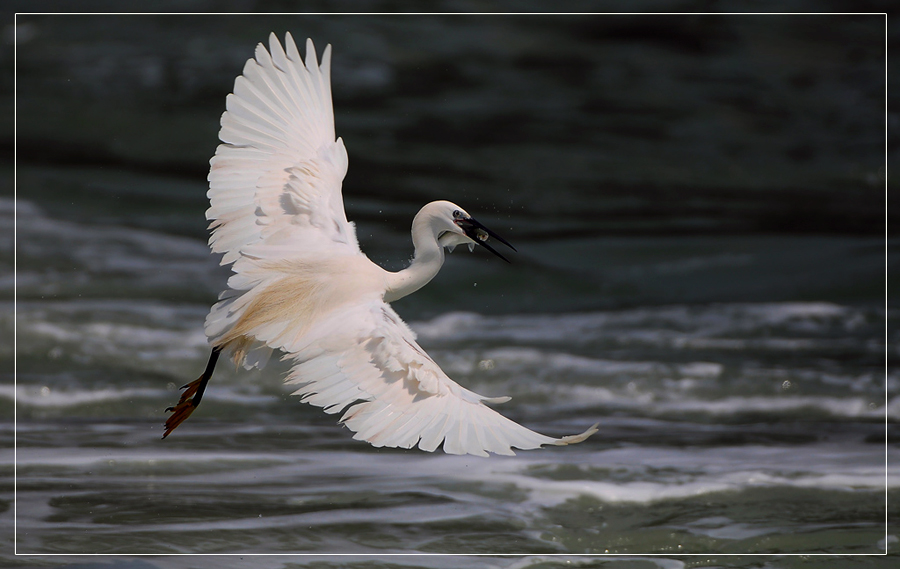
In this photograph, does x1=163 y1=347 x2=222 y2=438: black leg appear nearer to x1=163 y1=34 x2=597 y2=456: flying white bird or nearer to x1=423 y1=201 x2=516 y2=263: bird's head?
x1=163 y1=34 x2=597 y2=456: flying white bird

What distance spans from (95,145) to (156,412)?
3.11 metres

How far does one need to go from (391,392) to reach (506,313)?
4.25m

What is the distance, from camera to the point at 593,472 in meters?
4.51

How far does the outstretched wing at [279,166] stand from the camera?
3.35 metres

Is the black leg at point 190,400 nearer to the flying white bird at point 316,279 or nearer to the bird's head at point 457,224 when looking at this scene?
the flying white bird at point 316,279

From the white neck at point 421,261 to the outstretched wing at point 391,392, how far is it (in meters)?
0.36

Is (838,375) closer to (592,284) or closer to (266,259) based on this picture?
(592,284)

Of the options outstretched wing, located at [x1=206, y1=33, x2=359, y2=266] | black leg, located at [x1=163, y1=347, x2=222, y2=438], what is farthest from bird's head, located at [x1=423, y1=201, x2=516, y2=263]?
black leg, located at [x1=163, y1=347, x2=222, y2=438]

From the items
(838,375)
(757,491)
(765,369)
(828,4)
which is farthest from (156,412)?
(828,4)

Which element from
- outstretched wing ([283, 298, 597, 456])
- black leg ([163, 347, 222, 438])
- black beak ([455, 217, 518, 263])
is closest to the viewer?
outstretched wing ([283, 298, 597, 456])

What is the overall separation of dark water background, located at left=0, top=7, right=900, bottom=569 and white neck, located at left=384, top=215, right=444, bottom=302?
3.18 feet

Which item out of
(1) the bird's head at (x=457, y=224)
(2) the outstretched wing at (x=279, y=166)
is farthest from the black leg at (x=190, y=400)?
(1) the bird's head at (x=457, y=224)

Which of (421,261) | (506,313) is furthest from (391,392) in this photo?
(506,313)

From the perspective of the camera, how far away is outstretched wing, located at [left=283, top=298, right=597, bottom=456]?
2598mm
